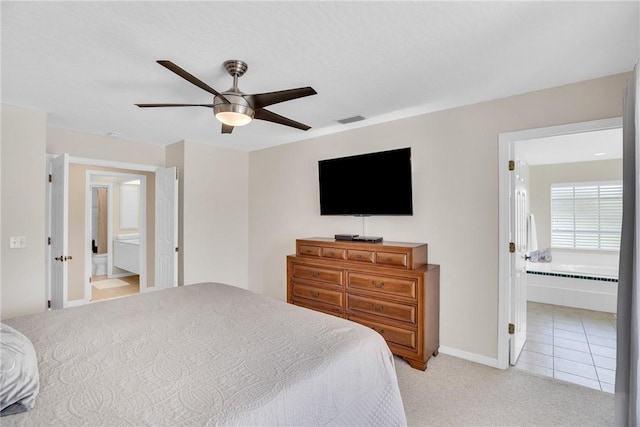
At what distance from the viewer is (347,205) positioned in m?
3.59

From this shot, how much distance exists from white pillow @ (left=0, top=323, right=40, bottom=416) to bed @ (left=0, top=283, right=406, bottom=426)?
37 mm

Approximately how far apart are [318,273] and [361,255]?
0.57 m

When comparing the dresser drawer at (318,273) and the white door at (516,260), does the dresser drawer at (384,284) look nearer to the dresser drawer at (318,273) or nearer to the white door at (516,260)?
the dresser drawer at (318,273)

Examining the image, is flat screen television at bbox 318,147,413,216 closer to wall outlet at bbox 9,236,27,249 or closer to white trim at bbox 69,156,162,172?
white trim at bbox 69,156,162,172

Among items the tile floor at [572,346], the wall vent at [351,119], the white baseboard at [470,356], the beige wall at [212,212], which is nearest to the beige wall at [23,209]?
the beige wall at [212,212]

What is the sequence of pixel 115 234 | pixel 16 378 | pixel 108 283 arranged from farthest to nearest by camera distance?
pixel 115 234 < pixel 108 283 < pixel 16 378

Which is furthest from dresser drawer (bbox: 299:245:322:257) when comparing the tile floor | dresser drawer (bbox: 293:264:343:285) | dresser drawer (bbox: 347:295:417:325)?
the tile floor

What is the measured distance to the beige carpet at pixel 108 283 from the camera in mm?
5977

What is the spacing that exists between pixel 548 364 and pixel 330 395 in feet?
8.73

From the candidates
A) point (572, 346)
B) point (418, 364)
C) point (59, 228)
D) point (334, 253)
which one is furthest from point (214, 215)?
point (572, 346)

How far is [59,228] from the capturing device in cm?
331

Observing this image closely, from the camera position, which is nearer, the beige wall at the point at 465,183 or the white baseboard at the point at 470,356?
the beige wall at the point at 465,183

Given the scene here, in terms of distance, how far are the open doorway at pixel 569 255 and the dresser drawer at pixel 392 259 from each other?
2.79 ft

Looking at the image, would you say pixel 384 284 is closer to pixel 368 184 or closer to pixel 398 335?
pixel 398 335
